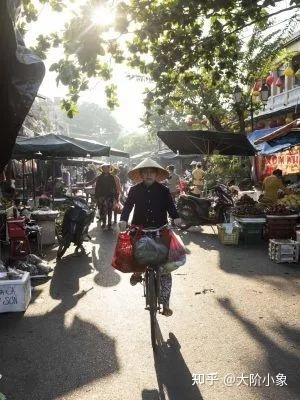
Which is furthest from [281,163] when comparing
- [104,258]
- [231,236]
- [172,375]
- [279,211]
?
[172,375]

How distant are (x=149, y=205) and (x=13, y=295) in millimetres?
2302

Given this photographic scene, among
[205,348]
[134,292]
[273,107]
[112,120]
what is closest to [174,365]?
[205,348]

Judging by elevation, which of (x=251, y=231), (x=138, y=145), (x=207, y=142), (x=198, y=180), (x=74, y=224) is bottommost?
(x=251, y=231)

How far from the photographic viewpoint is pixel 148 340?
4.73 meters

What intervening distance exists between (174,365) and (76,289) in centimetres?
304

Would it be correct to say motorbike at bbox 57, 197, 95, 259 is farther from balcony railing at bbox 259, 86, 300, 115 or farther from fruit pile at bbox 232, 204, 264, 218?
balcony railing at bbox 259, 86, 300, 115

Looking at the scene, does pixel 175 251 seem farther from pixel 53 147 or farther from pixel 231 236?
pixel 53 147

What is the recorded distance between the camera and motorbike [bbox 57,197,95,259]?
894cm

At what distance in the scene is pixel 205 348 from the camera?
14.6 ft

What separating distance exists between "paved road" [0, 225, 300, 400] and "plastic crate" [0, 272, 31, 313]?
16cm

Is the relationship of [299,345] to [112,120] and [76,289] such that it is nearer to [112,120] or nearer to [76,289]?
[76,289]

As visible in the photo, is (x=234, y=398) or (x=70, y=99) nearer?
(x=234, y=398)

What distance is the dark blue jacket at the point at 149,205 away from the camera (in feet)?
17.2

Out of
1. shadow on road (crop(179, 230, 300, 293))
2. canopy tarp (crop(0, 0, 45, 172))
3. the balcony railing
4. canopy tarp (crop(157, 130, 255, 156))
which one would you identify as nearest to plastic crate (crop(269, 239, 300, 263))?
shadow on road (crop(179, 230, 300, 293))
